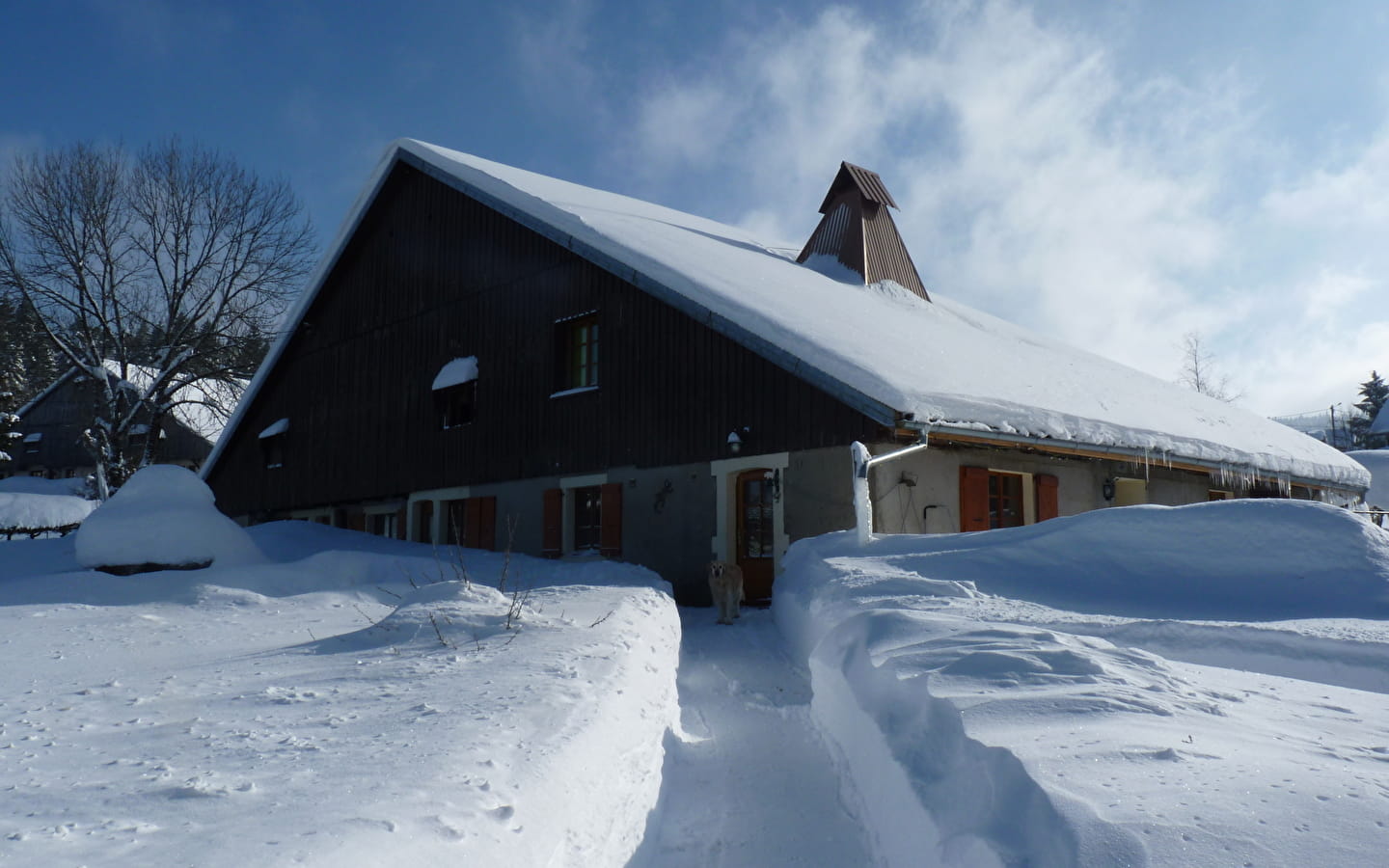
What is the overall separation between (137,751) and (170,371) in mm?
21507

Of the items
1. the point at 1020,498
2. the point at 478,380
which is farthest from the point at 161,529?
the point at 1020,498

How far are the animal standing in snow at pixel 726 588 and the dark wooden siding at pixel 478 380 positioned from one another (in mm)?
1734

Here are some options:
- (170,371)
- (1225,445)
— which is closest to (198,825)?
(1225,445)

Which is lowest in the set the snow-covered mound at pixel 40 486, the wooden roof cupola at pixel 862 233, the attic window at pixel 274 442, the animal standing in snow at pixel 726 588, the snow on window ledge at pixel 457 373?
the animal standing in snow at pixel 726 588

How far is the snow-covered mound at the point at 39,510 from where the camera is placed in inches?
1041

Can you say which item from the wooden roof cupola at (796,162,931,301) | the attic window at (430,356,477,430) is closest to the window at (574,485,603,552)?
the attic window at (430,356,477,430)

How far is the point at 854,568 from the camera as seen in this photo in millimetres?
6949

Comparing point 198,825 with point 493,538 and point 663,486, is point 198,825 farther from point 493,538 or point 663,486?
point 493,538

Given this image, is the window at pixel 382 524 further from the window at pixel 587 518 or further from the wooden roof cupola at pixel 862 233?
the wooden roof cupola at pixel 862 233

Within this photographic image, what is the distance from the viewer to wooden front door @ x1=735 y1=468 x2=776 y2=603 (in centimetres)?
1061

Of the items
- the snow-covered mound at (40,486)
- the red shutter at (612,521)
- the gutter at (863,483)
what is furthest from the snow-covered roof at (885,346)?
the snow-covered mound at (40,486)

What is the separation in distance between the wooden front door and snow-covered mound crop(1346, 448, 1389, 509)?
2384 cm

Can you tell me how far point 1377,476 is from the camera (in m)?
27.1

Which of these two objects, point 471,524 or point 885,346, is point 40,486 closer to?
point 471,524
